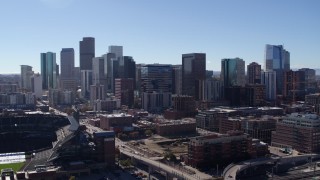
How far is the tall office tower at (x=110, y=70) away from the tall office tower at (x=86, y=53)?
1328 cm

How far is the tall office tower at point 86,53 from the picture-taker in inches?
6073

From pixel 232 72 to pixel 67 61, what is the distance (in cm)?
7110

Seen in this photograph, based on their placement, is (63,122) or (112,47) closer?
(63,122)

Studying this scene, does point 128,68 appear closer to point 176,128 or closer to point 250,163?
point 176,128

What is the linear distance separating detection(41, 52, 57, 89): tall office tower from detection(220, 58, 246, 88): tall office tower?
209 feet

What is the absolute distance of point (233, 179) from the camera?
1517 inches

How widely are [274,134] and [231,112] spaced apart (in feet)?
52.4

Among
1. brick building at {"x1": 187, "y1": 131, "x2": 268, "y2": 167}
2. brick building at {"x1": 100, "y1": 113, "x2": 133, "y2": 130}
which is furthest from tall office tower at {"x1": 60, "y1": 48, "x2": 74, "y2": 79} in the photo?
brick building at {"x1": 187, "y1": 131, "x2": 268, "y2": 167}

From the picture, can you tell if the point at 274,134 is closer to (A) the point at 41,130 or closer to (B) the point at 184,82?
(A) the point at 41,130

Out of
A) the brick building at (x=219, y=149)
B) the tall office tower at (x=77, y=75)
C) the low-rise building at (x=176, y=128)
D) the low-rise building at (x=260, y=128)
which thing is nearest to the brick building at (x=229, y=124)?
the low-rise building at (x=260, y=128)

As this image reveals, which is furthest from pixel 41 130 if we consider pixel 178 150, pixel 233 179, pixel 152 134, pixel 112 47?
pixel 112 47

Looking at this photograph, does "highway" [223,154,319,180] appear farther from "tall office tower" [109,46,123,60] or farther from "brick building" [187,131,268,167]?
"tall office tower" [109,46,123,60]

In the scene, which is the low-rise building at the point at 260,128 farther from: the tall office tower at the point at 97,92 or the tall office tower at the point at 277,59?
the tall office tower at the point at 277,59

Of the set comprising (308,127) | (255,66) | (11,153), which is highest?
(255,66)
